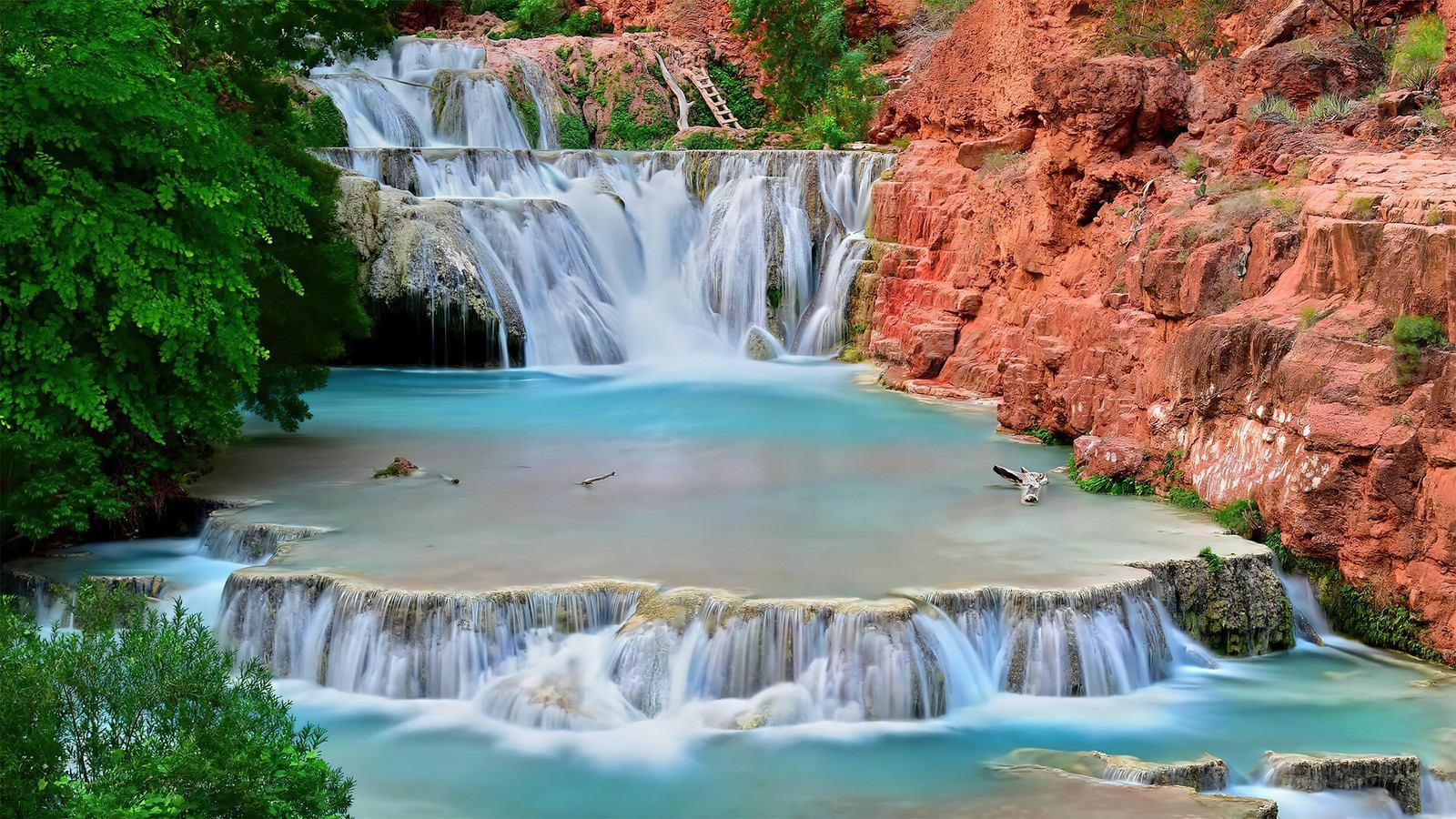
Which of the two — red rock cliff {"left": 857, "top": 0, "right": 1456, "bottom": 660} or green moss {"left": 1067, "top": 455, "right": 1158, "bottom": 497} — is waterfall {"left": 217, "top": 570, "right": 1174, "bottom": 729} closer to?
red rock cliff {"left": 857, "top": 0, "right": 1456, "bottom": 660}

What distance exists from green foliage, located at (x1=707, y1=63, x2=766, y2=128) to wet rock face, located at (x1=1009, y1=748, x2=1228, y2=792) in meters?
28.1

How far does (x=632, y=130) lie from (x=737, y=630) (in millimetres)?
25761

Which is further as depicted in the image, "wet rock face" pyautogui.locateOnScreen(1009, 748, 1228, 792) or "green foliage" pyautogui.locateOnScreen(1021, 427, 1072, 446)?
"green foliage" pyautogui.locateOnScreen(1021, 427, 1072, 446)

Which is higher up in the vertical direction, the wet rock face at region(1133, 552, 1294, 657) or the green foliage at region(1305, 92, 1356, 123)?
the green foliage at region(1305, 92, 1356, 123)

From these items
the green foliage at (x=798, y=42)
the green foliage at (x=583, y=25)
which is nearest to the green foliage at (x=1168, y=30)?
the green foliage at (x=798, y=42)

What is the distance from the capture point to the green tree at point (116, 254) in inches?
431

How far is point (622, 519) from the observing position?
13.4 m

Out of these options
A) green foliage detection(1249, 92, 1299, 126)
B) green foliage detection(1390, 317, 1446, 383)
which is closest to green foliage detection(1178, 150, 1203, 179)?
green foliage detection(1249, 92, 1299, 126)

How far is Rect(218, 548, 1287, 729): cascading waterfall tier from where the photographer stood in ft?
34.3

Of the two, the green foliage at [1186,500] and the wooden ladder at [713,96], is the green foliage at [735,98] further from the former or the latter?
the green foliage at [1186,500]

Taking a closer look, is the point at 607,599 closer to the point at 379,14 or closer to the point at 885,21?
the point at 379,14

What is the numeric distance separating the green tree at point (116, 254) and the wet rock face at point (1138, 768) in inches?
279

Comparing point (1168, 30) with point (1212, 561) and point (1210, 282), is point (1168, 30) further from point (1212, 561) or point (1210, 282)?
point (1212, 561)

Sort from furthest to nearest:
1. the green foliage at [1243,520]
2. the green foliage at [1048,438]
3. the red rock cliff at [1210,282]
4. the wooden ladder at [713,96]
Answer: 1. the wooden ladder at [713,96]
2. the green foliage at [1048,438]
3. the green foliage at [1243,520]
4. the red rock cliff at [1210,282]
